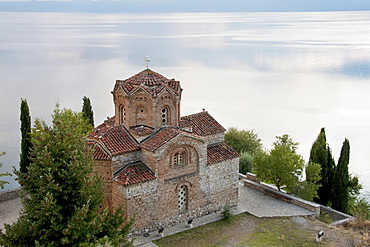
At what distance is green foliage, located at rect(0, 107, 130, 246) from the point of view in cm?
1313

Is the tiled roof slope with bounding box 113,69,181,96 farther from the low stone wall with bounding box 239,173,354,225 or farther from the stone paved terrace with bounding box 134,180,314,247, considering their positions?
the low stone wall with bounding box 239,173,354,225

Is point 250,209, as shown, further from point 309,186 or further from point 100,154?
point 100,154

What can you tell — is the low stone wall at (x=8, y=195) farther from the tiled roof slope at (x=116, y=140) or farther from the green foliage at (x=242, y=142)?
the green foliage at (x=242, y=142)

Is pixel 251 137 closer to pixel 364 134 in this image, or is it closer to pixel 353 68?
pixel 364 134

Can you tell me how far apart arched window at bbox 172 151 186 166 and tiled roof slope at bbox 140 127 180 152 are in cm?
104

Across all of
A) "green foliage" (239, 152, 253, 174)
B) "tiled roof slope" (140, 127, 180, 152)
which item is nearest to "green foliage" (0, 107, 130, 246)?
"tiled roof slope" (140, 127, 180, 152)

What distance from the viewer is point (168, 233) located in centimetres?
1948

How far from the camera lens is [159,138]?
19625 millimetres

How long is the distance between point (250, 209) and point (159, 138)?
6690mm

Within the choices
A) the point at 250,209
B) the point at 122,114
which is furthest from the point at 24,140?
the point at 250,209

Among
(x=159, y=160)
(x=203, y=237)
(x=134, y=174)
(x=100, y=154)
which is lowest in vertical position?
(x=203, y=237)

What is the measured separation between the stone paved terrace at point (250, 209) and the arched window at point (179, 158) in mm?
3023

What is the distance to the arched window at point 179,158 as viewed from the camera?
1995 cm

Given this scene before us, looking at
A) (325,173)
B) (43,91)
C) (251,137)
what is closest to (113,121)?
(325,173)
